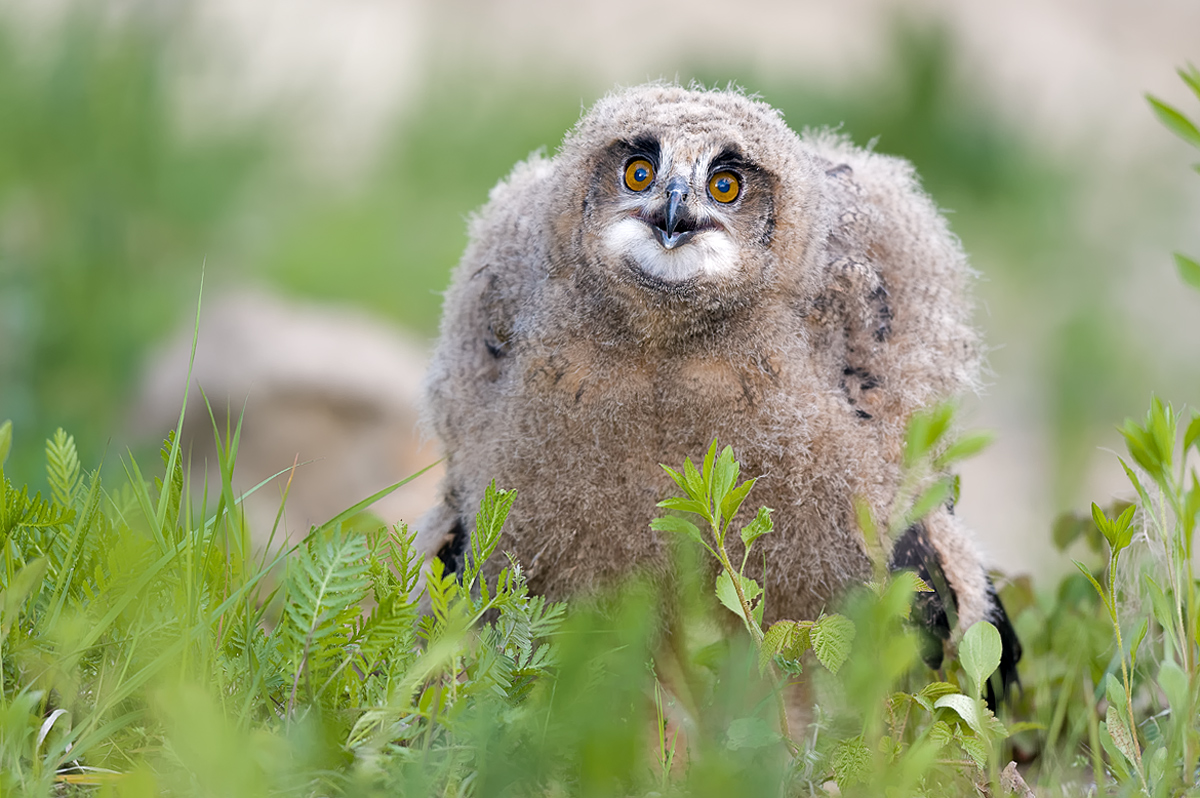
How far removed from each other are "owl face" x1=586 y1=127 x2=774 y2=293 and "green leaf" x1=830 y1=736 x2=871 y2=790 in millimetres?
1254

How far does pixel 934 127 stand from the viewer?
398 inches

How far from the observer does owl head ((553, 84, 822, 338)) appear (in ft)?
10.7

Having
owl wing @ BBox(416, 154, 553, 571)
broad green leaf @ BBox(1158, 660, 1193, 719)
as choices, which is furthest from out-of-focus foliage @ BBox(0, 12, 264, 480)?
broad green leaf @ BBox(1158, 660, 1193, 719)

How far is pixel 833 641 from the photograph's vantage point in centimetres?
267

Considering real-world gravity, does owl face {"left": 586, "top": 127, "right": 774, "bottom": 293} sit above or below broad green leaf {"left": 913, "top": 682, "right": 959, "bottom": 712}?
above

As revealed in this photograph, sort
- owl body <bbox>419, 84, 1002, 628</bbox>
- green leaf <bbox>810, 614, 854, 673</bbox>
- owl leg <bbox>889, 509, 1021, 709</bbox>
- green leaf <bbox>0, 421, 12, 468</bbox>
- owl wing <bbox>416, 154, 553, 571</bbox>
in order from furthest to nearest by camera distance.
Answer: owl wing <bbox>416, 154, 553, 571</bbox>, owl leg <bbox>889, 509, 1021, 709</bbox>, owl body <bbox>419, 84, 1002, 628</bbox>, green leaf <bbox>0, 421, 12, 468</bbox>, green leaf <bbox>810, 614, 854, 673</bbox>

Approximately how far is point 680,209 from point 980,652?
1.29 meters

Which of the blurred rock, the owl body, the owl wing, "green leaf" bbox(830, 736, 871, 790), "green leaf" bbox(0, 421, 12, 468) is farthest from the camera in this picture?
the blurred rock

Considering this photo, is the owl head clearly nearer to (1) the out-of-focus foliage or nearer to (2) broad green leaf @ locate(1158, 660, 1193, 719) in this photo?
(2) broad green leaf @ locate(1158, 660, 1193, 719)

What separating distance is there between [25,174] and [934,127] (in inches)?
267

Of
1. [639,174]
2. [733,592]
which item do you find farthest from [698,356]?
[733,592]

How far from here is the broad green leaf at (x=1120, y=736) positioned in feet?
8.81

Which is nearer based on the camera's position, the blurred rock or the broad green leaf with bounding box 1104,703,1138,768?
the broad green leaf with bounding box 1104,703,1138,768

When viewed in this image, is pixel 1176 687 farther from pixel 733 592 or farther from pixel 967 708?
pixel 733 592
